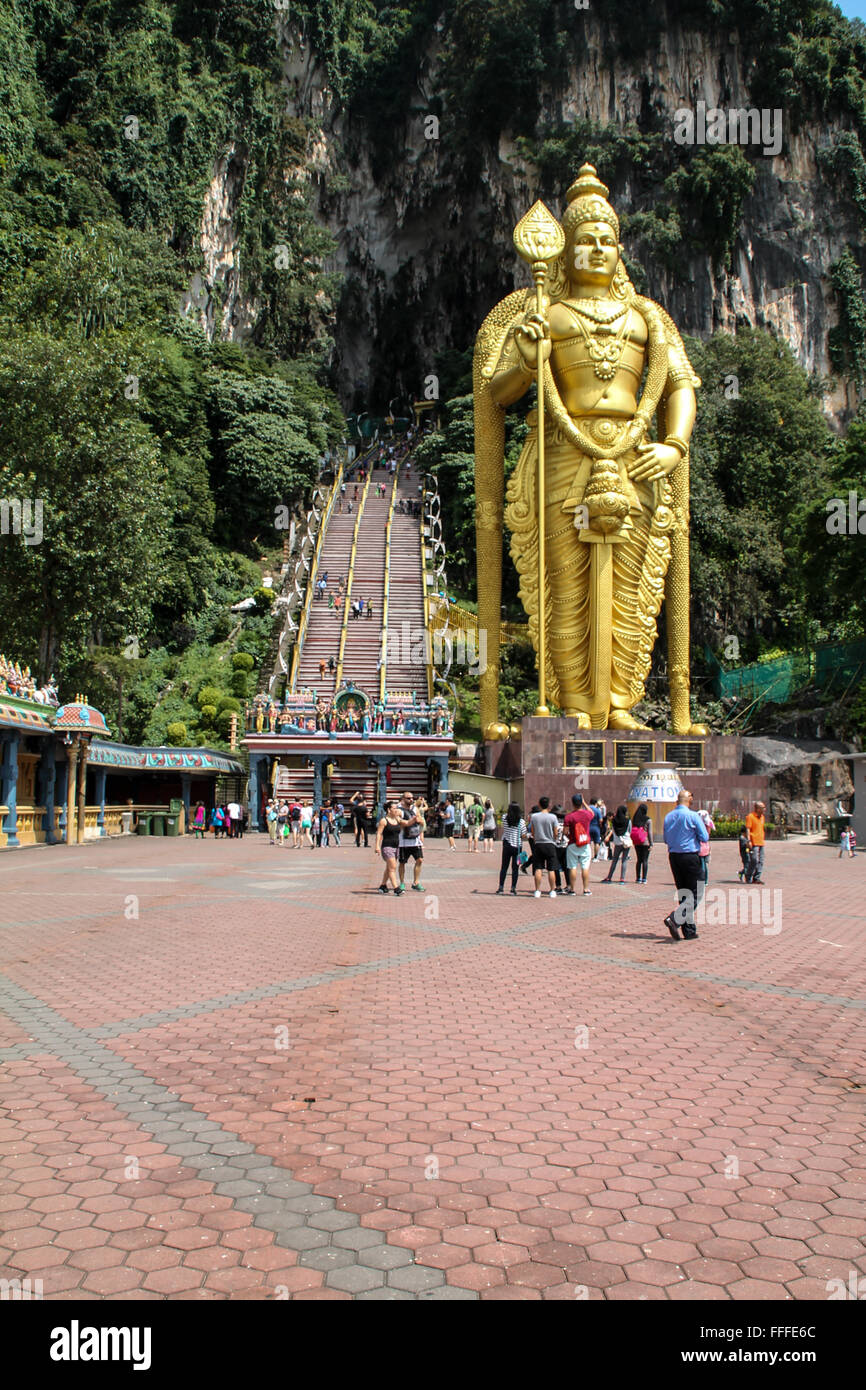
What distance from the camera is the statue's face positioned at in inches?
837

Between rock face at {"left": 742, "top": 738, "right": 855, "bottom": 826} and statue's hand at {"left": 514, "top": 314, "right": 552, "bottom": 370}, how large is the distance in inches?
440

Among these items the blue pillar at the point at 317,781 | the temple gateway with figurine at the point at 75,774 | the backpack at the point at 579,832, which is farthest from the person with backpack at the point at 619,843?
the blue pillar at the point at 317,781

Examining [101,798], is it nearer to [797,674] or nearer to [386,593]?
[386,593]

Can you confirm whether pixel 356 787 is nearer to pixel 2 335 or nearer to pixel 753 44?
pixel 2 335

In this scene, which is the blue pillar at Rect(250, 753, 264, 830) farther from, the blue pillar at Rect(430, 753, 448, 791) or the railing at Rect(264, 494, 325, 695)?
the blue pillar at Rect(430, 753, 448, 791)

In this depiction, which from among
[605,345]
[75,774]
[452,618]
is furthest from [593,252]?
[75,774]

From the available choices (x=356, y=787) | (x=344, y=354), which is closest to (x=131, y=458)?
(x=356, y=787)

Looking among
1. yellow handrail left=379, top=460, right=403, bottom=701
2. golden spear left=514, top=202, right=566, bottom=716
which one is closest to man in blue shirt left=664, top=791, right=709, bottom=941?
golden spear left=514, top=202, right=566, bottom=716

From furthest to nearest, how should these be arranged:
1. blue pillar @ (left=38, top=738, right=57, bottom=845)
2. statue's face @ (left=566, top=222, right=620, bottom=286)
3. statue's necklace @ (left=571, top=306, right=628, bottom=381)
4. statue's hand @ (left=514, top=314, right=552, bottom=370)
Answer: statue's necklace @ (left=571, top=306, right=628, bottom=381) < statue's face @ (left=566, top=222, right=620, bottom=286) < statue's hand @ (left=514, top=314, right=552, bottom=370) < blue pillar @ (left=38, top=738, right=57, bottom=845)

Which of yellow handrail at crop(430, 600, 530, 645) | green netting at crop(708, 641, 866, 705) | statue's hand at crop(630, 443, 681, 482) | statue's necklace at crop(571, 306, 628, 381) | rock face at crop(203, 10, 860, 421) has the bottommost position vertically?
green netting at crop(708, 641, 866, 705)

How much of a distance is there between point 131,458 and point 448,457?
17425 millimetres

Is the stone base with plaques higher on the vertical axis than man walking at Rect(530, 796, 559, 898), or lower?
higher

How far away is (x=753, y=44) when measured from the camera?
43.2m

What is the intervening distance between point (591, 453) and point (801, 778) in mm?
9615
